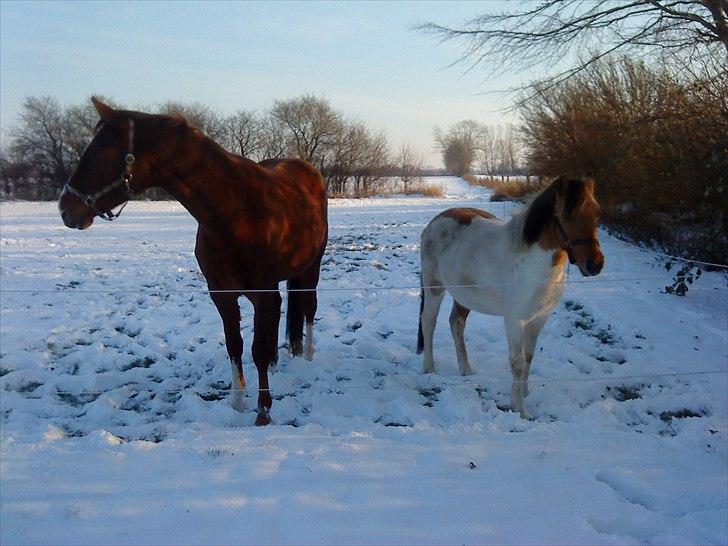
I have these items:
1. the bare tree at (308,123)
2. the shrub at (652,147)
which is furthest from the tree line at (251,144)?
the shrub at (652,147)

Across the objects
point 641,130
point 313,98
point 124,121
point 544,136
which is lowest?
point 124,121

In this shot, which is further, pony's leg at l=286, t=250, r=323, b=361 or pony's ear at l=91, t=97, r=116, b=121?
pony's leg at l=286, t=250, r=323, b=361

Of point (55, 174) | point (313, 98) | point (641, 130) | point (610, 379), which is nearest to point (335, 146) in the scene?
point (313, 98)

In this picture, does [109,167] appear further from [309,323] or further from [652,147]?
[652,147]

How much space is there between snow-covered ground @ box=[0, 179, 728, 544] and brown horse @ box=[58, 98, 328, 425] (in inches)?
20.0

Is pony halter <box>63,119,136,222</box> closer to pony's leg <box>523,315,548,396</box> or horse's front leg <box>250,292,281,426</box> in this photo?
horse's front leg <box>250,292,281,426</box>

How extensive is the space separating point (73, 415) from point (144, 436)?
0.78m

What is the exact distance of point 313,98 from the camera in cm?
3266

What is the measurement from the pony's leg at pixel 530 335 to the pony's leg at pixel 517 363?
3.3 inches

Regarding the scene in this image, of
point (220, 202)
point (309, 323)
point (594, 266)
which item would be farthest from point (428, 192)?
point (220, 202)

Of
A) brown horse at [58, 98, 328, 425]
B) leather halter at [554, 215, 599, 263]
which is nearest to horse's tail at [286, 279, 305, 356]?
brown horse at [58, 98, 328, 425]

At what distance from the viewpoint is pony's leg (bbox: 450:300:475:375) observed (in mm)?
4406

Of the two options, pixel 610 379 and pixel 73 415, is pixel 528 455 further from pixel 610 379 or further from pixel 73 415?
pixel 73 415

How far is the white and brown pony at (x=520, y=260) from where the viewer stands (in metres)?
3.31
